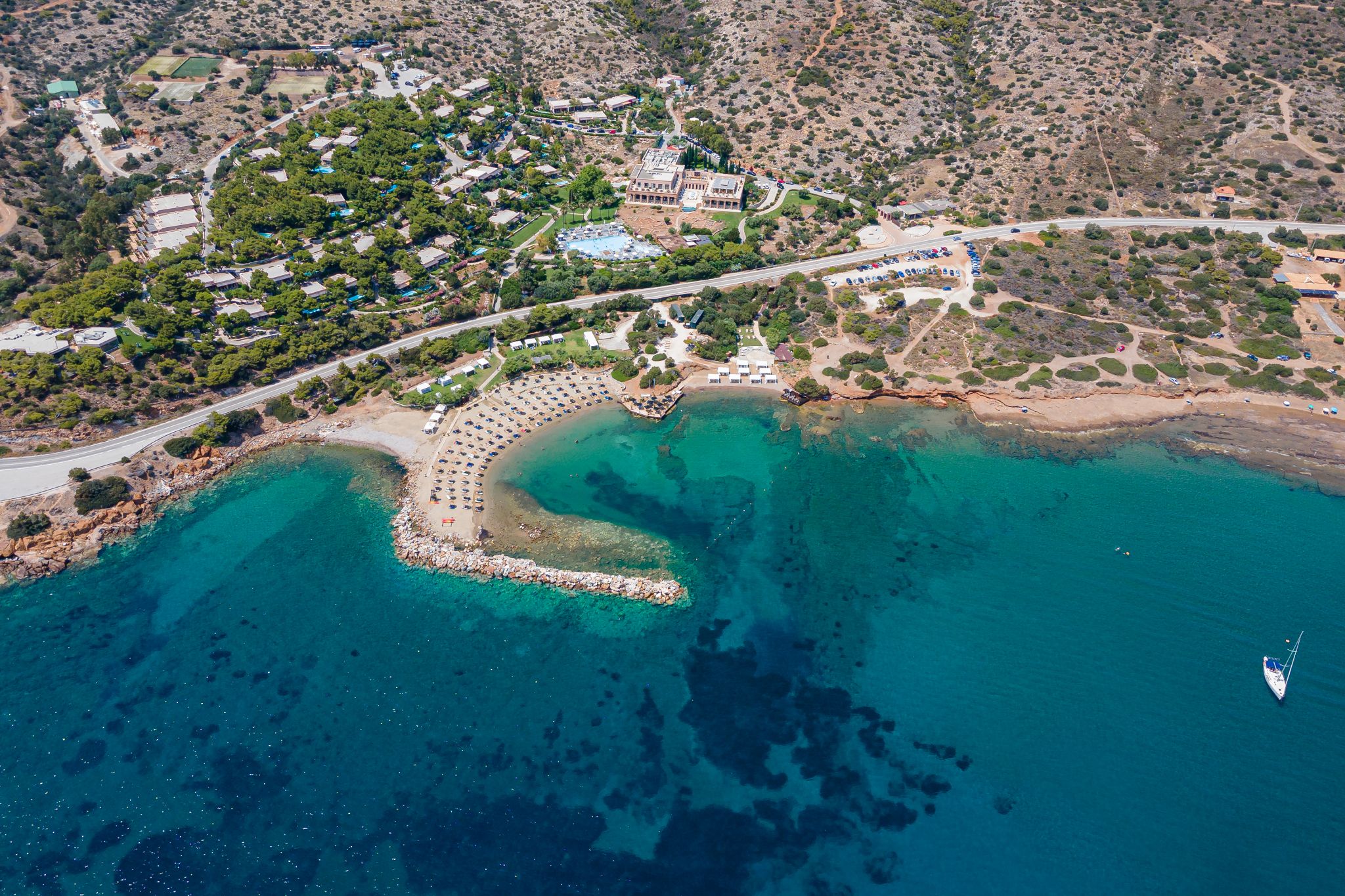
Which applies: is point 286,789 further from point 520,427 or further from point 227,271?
point 227,271

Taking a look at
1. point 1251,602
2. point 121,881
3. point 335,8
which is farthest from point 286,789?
point 335,8

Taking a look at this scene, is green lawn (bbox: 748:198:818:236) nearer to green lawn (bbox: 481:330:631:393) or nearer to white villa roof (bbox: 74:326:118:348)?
green lawn (bbox: 481:330:631:393)

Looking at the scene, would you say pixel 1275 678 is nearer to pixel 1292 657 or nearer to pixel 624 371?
pixel 1292 657

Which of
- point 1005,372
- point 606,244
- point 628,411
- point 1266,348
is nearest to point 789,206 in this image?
point 606,244

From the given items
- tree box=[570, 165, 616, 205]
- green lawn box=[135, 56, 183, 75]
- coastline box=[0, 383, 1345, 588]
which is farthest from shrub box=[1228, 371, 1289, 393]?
green lawn box=[135, 56, 183, 75]

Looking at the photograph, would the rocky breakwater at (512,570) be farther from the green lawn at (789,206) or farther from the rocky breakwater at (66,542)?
the green lawn at (789,206)

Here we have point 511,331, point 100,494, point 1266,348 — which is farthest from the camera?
point 511,331
